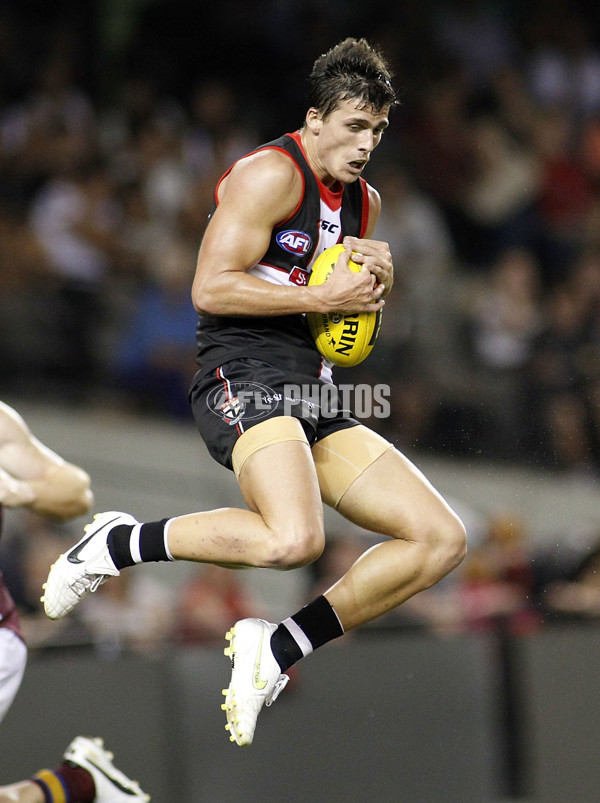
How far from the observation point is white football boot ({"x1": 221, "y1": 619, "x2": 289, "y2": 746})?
3836mm

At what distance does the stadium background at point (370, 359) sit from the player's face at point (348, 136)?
0.74 meters

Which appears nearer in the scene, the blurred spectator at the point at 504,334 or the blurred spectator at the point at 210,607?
the blurred spectator at the point at 504,334

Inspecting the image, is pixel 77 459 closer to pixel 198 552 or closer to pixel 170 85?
pixel 170 85

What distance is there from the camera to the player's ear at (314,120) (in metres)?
4.04

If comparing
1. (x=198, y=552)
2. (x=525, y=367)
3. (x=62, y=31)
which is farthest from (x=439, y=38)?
(x=198, y=552)

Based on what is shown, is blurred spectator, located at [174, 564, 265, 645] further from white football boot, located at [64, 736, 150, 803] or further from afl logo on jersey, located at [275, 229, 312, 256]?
afl logo on jersey, located at [275, 229, 312, 256]

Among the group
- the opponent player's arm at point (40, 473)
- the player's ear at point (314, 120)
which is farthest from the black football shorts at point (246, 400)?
the player's ear at point (314, 120)

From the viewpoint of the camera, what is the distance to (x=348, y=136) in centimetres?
396

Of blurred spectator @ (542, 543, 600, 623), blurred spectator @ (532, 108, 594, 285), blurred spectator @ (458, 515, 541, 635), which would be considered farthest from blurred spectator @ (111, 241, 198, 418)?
blurred spectator @ (542, 543, 600, 623)

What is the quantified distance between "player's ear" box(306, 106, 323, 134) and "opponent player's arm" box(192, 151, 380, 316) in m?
0.19

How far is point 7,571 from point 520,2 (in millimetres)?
7190

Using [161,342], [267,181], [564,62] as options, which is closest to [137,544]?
[267,181]

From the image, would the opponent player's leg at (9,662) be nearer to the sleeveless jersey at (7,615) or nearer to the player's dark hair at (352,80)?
the sleeveless jersey at (7,615)

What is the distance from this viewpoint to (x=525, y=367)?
6953 mm
